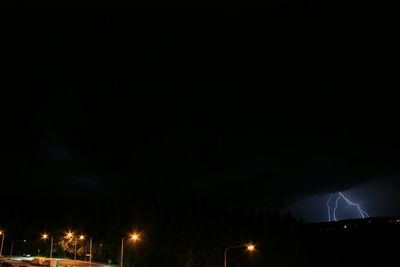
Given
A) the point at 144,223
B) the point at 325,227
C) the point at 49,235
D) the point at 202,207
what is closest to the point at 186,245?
the point at 144,223

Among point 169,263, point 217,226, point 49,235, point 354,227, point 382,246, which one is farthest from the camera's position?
point 354,227

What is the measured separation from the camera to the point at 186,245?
87.2 metres

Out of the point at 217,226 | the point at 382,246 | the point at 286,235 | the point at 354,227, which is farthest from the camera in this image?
the point at 354,227

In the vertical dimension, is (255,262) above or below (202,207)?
below

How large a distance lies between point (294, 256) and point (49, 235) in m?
61.6

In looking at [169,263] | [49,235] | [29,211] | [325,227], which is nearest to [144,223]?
[169,263]

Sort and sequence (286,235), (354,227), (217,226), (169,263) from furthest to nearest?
(354,227) < (286,235) < (217,226) < (169,263)

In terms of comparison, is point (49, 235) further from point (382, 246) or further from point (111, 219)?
point (382, 246)

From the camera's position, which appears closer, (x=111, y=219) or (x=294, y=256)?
(x=294, y=256)

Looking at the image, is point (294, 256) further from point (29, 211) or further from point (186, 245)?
point (29, 211)

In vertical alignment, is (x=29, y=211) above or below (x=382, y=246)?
above

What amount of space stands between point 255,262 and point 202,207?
2208 cm

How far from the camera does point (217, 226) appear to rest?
93.1 metres

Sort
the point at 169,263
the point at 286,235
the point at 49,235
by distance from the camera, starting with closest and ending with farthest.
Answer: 1. the point at 169,263
2. the point at 286,235
3. the point at 49,235
